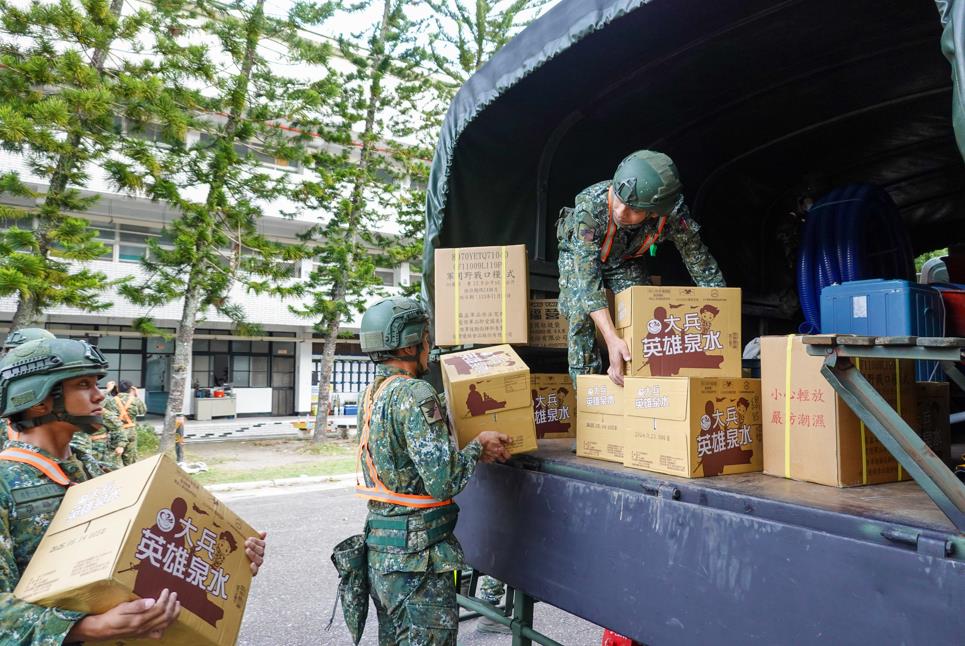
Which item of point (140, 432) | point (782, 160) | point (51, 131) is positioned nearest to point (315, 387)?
point (140, 432)

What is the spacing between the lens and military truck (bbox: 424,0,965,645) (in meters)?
1.53

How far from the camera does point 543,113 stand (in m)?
3.46

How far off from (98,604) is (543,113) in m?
2.86

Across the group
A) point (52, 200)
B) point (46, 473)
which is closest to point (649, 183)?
point (46, 473)

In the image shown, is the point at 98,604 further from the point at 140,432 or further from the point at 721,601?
the point at 140,432

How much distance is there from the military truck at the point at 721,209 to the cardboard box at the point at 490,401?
0.14m

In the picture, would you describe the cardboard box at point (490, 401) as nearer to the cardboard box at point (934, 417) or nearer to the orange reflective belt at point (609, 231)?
the orange reflective belt at point (609, 231)

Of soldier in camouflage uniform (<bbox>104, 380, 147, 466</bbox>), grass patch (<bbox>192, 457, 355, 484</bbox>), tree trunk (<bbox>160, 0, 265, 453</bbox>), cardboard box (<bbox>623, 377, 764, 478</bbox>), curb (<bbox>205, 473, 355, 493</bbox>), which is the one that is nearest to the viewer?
cardboard box (<bbox>623, 377, 764, 478</bbox>)

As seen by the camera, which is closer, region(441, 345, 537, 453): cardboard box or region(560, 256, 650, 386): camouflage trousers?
region(441, 345, 537, 453): cardboard box

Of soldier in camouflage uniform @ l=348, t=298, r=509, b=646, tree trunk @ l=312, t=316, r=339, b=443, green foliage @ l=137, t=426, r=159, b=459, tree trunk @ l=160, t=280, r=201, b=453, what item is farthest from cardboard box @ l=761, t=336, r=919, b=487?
tree trunk @ l=312, t=316, r=339, b=443

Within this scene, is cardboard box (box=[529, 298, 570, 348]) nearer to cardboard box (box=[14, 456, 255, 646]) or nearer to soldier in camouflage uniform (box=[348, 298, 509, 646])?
soldier in camouflage uniform (box=[348, 298, 509, 646])

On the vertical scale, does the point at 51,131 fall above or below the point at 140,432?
above

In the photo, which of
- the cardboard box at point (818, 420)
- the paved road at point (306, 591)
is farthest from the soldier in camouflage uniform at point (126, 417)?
the cardboard box at point (818, 420)

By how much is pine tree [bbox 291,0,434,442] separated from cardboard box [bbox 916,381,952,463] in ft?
39.0
